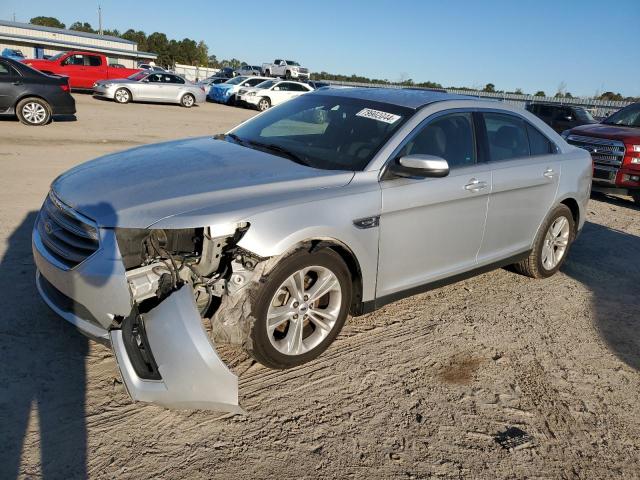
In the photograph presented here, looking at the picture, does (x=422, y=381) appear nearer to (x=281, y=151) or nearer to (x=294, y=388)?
(x=294, y=388)

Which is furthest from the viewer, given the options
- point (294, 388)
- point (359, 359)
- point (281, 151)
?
point (281, 151)

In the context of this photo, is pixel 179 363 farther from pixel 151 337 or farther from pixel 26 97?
pixel 26 97

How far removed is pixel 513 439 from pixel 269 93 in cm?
2422

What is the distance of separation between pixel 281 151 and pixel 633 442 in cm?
291

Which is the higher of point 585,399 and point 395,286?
point 395,286

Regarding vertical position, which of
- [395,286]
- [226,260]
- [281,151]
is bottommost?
[395,286]

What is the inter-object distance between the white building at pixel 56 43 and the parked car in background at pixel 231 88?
74.9 ft

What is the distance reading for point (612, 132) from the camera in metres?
9.87

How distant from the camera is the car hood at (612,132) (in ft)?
31.0

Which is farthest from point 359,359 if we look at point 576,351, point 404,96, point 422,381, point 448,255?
point 404,96

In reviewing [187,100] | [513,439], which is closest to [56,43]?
[187,100]

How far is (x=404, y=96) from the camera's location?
172 inches

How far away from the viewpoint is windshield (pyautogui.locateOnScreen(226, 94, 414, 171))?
12.4ft

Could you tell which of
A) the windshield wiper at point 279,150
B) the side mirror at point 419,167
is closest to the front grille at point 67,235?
the windshield wiper at point 279,150
